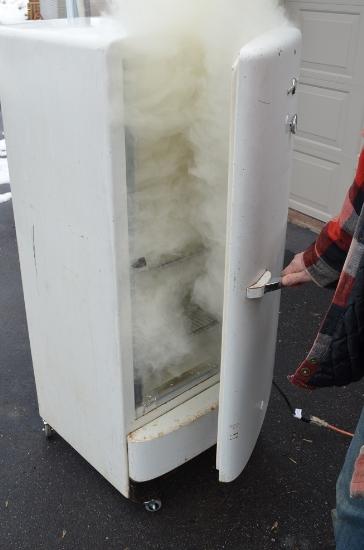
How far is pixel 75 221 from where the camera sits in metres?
1.30

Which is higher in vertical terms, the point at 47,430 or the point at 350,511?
the point at 350,511

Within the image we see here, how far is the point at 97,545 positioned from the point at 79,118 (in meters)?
1.27

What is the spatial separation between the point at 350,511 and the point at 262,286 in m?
0.51

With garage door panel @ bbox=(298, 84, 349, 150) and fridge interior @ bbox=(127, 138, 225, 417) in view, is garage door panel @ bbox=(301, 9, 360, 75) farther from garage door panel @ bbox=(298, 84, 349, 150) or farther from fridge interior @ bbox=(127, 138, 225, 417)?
fridge interior @ bbox=(127, 138, 225, 417)

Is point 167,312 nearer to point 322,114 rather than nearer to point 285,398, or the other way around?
point 285,398

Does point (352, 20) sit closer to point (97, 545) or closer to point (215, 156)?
point (215, 156)

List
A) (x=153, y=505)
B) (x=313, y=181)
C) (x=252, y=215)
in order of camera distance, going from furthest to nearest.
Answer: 1. (x=313, y=181)
2. (x=153, y=505)
3. (x=252, y=215)

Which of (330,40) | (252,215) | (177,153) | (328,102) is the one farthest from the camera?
(328,102)

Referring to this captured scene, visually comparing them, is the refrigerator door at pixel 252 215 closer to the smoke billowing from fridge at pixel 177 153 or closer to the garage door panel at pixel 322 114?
the smoke billowing from fridge at pixel 177 153

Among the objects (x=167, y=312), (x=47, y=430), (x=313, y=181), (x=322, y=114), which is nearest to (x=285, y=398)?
(x=167, y=312)

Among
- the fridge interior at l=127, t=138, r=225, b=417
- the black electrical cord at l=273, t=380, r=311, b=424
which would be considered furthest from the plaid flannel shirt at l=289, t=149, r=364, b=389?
the black electrical cord at l=273, t=380, r=311, b=424

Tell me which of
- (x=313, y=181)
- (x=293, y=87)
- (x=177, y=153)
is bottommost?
(x=313, y=181)

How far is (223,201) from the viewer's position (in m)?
1.40

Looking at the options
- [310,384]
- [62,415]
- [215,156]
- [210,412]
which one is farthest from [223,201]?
[62,415]
